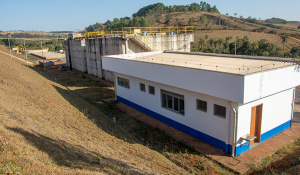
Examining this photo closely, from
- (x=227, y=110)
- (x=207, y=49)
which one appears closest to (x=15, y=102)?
(x=227, y=110)

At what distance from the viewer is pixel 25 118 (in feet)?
35.7

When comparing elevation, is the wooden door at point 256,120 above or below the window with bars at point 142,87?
below

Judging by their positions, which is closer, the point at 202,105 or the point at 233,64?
the point at 202,105

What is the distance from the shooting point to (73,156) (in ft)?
27.1

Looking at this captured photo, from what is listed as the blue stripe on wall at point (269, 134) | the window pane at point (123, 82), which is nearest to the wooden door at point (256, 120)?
the blue stripe on wall at point (269, 134)

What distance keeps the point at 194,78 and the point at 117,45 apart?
1785 cm

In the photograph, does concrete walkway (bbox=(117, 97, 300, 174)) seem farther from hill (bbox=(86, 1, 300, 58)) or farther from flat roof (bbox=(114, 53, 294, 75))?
hill (bbox=(86, 1, 300, 58))

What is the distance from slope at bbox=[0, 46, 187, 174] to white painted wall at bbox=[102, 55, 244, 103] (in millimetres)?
4189

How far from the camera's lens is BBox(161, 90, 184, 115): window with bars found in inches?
557

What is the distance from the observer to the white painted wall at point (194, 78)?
9.97 meters

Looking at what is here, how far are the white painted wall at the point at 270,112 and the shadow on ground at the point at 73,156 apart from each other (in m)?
5.86

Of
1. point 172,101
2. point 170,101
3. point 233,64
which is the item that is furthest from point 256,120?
point 170,101

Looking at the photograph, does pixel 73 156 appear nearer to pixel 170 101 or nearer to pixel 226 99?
pixel 226 99

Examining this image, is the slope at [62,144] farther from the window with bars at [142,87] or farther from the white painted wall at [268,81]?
the white painted wall at [268,81]
